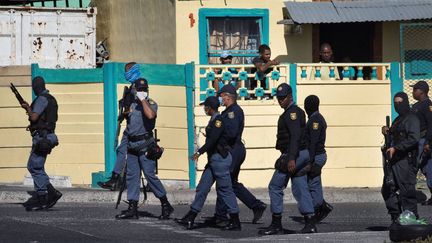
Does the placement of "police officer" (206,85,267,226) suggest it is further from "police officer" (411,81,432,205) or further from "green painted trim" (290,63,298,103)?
"green painted trim" (290,63,298,103)

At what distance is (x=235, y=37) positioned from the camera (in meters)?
23.7

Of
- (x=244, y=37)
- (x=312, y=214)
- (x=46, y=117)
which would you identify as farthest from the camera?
(x=244, y=37)

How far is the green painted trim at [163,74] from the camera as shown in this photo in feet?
68.6

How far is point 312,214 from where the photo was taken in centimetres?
1552

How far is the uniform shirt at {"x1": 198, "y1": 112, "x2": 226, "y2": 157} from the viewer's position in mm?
15883

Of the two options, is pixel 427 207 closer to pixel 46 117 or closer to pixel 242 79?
pixel 242 79

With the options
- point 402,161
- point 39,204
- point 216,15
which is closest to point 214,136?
point 402,161

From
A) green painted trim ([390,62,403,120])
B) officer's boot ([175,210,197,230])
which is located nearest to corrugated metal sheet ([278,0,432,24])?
green painted trim ([390,62,403,120])

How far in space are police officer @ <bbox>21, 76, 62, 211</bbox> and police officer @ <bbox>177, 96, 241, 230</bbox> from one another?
2.72 metres

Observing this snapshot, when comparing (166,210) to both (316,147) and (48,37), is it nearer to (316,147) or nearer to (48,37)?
(316,147)

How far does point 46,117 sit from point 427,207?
5754 mm

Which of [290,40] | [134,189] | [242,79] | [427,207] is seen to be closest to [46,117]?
[134,189]

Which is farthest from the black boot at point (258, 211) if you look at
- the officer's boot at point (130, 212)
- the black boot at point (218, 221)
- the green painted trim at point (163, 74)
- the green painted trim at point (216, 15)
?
the green painted trim at point (216, 15)

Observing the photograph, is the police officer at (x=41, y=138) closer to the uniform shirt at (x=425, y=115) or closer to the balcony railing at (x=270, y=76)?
the balcony railing at (x=270, y=76)
